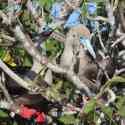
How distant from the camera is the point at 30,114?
3395mm

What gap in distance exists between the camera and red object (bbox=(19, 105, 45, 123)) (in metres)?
3.37

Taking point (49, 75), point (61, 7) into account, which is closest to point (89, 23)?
point (61, 7)

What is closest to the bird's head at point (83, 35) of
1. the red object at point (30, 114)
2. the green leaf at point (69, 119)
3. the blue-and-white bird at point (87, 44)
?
the blue-and-white bird at point (87, 44)

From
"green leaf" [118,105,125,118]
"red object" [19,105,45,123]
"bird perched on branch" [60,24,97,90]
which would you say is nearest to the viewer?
"green leaf" [118,105,125,118]

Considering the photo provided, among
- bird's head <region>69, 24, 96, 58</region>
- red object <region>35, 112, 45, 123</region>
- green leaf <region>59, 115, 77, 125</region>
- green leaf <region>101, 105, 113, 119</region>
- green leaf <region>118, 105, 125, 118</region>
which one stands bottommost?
red object <region>35, 112, 45, 123</region>

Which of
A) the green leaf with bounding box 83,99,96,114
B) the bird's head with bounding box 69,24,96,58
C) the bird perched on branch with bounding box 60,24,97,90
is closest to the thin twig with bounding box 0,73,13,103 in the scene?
the bird perched on branch with bounding box 60,24,97,90

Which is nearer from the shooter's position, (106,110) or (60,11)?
(106,110)

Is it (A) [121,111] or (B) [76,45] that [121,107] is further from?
(B) [76,45]

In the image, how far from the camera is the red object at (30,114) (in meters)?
3.37

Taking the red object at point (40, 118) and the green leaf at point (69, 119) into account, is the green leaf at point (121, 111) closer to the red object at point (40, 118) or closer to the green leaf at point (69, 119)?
the green leaf at point (69, 119)

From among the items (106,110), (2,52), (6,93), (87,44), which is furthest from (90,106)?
(2,52)

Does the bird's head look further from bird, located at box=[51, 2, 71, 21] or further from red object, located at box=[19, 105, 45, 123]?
red object, located at box=[19, 105, 45, 123]

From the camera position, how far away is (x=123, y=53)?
11.4ft

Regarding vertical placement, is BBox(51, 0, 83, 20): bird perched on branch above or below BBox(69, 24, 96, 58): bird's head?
above
